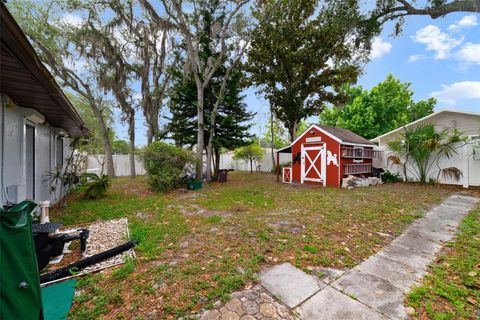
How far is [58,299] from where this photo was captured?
2.09 metres

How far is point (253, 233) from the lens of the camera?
3.69m

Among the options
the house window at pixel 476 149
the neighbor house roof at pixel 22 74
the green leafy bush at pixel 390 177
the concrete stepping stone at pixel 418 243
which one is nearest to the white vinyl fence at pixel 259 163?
the green leafy bush at pixel 390 177

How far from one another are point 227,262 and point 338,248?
1.68 meters

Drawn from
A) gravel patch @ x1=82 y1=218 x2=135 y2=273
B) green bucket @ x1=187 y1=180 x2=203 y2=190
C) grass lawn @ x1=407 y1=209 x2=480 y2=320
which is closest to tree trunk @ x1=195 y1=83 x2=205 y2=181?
green bucket @ x1=187 y1=180 x2=203 y2=190

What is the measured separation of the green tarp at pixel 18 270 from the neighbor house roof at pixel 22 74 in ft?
4.01

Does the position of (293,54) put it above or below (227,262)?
above

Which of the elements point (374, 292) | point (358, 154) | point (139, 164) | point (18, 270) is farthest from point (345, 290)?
point (139, 164)

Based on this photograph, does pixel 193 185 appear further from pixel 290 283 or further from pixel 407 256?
pixel 407 256

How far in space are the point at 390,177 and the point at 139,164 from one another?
626 inches

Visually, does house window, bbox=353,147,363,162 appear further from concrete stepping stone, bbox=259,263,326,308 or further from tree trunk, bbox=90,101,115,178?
tree trunk, bbox=90,101,115,178

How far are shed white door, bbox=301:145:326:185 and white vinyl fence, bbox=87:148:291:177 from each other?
5.91 m

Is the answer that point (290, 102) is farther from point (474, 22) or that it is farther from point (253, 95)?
point (474, 22)

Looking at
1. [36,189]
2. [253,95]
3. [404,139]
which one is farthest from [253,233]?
[253,95]

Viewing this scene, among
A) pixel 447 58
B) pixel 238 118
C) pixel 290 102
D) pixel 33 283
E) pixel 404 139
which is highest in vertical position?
pixel 447 58
